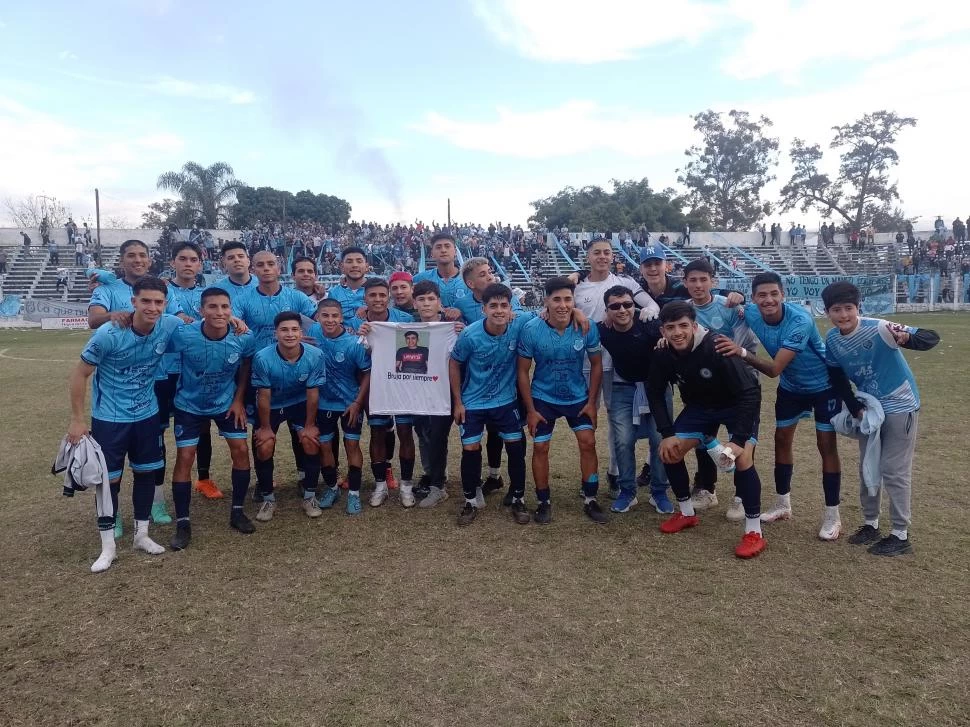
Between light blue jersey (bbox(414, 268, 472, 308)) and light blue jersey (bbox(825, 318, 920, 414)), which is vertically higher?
light blue jersey (bbox(414, 268, 472, 308))

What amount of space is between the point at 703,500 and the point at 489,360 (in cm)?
232

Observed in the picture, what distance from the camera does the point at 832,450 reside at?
536 cm

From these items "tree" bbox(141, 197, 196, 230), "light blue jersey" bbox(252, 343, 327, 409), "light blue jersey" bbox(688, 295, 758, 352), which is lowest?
"light blue jersey" bbox(252, 343, 327, 409)

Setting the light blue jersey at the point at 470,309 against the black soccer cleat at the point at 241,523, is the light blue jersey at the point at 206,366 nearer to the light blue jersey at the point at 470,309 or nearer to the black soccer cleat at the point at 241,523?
the black soccer cleat at the point at 241,523

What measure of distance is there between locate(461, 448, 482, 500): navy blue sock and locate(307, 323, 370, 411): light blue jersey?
1.28 metres

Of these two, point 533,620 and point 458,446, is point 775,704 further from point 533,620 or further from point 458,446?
point 458,446

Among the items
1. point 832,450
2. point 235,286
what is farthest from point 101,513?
point 832,450

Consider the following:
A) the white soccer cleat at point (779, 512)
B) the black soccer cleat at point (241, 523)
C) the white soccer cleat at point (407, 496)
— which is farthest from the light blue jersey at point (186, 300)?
the white soccer cleat at point (779, 512)

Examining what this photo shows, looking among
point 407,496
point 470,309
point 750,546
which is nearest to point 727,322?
point 750,546

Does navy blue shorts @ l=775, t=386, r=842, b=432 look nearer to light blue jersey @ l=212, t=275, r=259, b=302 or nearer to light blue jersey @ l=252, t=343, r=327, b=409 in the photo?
light blue jersey @ l=252, t=343, r=327, b=409

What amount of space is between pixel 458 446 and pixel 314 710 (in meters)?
5.38

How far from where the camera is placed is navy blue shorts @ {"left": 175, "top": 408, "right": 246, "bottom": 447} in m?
5.53

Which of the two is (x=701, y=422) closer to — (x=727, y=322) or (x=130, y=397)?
(x=727, y=322)

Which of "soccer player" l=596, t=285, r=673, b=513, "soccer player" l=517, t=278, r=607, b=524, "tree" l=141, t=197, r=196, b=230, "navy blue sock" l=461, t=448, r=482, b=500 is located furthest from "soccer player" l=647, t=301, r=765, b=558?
"tree" l=141, t=197, r=196, b=230
